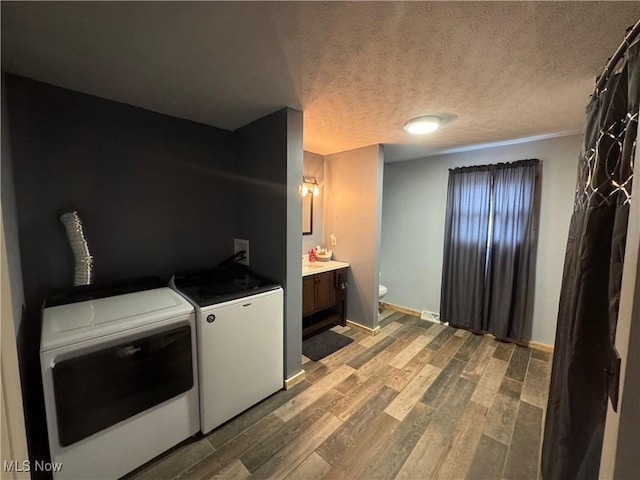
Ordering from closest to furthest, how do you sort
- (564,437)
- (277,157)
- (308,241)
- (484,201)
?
(564,437), (277,157), (484,201), (308,241)

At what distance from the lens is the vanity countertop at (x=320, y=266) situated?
2719 millimetres

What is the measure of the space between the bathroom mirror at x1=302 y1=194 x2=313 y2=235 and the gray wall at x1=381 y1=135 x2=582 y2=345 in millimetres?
1248

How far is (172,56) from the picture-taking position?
1.28 metres

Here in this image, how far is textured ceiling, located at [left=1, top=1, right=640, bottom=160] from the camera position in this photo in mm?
1003

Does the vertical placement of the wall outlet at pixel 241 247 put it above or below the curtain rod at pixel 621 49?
below

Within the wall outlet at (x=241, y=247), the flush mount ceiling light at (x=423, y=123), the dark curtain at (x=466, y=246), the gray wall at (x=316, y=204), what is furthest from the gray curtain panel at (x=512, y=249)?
the wall outlet at (x=241, y=247)

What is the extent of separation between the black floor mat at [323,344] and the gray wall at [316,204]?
111 cm

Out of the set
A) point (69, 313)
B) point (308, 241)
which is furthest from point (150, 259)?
point (308, 241)

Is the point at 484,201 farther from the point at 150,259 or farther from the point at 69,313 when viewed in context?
the point at 69,313

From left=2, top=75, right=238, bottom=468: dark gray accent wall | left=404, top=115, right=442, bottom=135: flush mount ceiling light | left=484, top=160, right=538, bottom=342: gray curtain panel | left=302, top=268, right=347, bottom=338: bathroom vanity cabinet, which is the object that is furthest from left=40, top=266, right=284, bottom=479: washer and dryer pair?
left=484, top=160, right=538, bottom=342: gray curtain panel

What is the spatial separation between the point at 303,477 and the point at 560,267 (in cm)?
298

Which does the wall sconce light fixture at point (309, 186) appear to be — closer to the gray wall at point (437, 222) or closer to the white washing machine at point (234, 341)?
the gray wall at point (437, 222)

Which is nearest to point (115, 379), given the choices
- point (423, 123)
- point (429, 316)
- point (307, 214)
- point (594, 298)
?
point (594, 298)

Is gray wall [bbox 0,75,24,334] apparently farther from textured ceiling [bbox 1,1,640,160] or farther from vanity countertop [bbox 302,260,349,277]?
vanity countertop [bbox 302,260,349,277]
